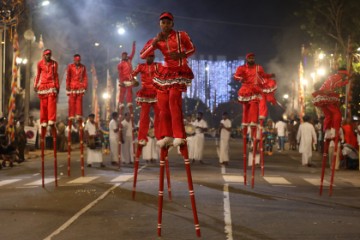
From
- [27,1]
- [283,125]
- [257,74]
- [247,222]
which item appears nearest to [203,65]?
[283,125]

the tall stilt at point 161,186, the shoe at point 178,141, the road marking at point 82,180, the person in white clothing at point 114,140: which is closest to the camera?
the tall stilt at point 161,186

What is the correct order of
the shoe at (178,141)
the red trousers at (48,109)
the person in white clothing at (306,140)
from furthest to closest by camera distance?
the person in white clothing at (306,140), the red trousers at (48,109), the shoe at (178,141)

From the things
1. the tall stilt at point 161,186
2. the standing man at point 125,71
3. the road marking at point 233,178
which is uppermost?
the standing man at point 125,71

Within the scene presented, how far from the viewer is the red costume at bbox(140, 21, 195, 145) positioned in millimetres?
9898

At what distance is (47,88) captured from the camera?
16641 millimetres

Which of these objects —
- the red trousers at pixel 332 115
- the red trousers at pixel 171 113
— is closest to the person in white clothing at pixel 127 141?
the red trousers at pixel 332 115

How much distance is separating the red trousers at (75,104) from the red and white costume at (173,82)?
8755 mm

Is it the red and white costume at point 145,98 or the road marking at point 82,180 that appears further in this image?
the road marking at point 82,180

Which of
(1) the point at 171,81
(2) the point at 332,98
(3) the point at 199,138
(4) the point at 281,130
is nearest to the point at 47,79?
(2) the point at 332,98

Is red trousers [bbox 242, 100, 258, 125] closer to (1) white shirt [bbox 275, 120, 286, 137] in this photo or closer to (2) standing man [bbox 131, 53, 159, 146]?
(2) standing man [bbox 131, 53, 159, 146]

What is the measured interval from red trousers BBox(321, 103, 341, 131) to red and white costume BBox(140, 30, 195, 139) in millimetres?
6203

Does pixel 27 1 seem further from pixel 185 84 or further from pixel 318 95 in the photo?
pixel 185 84

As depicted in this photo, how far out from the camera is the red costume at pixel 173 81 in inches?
390

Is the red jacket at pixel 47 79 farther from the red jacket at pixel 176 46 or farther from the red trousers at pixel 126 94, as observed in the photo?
the red jacket at pixel 176 46
